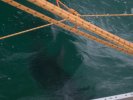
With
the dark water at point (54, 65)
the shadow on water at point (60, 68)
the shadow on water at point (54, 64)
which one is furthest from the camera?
the shadow on water at point (54, 64)

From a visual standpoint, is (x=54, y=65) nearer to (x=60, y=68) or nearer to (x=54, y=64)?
(x=54, y=64)

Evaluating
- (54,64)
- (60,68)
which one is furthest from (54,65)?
(60,68)

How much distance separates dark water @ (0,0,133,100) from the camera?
8.63 m

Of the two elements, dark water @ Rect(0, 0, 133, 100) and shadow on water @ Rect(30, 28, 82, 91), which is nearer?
dark water @ Rect(0, 0, 133, 100)

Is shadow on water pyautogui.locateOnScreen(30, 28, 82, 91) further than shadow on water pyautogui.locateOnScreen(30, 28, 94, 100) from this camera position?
Yes

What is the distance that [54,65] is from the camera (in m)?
9.42

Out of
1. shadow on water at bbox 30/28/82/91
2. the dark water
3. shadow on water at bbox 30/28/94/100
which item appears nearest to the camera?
the dark water

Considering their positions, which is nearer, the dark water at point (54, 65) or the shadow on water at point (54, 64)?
the dark water at point (54, 65)

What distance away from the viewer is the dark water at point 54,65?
8.63 metres

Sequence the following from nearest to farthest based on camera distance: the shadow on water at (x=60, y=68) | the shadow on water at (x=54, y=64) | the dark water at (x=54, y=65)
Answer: the dark water at (x=54, y=65) < the shadow on water at (x=60, y=68) < the shadow on water at (x=54, y=64)

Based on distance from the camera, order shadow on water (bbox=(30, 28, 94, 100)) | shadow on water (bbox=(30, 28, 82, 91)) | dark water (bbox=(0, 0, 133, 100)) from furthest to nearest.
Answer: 1. shadow on water (bbox=(30, 28, 82, 91))
2. shadow on water (bbox=(30, 28, 94, 100))
3. dark water (bbox=(0, 0, 133, 100))

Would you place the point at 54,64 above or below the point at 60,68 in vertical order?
above

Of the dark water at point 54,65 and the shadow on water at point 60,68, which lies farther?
the shadow on water at point 60,68

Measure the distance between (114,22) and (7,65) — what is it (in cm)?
470
